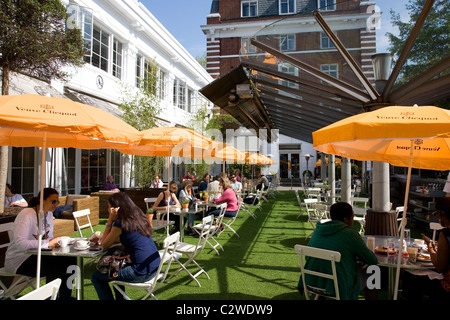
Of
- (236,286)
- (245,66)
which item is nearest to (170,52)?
(245,66)

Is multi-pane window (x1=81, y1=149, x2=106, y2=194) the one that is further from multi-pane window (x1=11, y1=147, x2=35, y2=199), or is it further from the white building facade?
multi-pane window (x1=11, y1=147, x2=35, y2=199)

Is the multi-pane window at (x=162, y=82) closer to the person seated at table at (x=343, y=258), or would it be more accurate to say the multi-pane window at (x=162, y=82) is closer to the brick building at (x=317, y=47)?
the brick building at (x=317, y=47)

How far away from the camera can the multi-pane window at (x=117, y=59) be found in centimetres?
1342

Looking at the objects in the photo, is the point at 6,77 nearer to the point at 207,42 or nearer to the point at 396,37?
the point at 396,37

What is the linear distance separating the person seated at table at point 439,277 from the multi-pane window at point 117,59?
12.9 meters

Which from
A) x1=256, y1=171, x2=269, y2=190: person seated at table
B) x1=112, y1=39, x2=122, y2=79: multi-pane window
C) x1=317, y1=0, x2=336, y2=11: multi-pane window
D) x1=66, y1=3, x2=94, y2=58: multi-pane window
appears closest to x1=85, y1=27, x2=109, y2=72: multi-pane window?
x1=112, y1=39, x2=122, y2=79: multi-pane window

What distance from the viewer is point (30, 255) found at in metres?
3.53

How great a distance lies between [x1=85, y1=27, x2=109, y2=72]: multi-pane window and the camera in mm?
11926

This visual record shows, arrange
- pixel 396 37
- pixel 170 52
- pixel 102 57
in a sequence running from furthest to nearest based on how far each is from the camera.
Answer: pixel 170 52 → pixel 102 57 → pixel 396 37

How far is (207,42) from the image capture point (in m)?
30.2

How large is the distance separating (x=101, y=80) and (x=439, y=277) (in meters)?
12.0

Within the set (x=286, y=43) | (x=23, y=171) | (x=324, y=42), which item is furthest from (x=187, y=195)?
(x=23, y=171)

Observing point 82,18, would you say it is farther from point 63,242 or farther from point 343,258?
point 343,258
